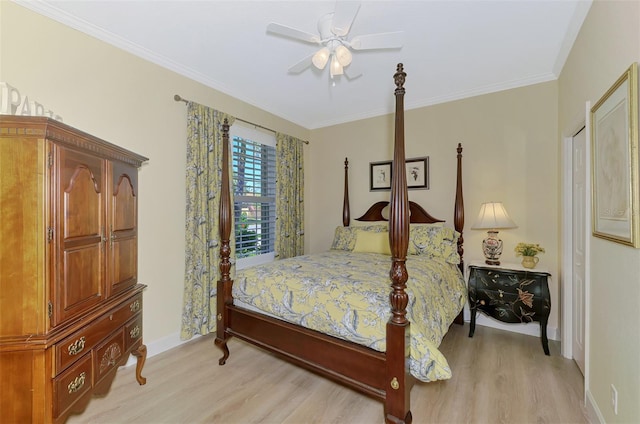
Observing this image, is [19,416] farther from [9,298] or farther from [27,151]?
[27,151]

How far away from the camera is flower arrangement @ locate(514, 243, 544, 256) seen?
2.89 metres

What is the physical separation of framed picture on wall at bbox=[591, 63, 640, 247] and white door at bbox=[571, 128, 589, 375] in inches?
24.1

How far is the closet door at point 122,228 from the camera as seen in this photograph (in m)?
1.76

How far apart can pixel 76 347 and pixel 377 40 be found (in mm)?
2572

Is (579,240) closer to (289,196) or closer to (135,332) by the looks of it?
(289,196)

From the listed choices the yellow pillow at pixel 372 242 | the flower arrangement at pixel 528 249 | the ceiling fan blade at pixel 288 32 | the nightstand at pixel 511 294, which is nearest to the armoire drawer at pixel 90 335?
the ceiling fan blade at pixel 288 32

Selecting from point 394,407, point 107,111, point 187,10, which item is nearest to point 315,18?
point 187,10

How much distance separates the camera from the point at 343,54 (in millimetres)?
2109

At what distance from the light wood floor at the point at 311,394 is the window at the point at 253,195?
1.35 metres

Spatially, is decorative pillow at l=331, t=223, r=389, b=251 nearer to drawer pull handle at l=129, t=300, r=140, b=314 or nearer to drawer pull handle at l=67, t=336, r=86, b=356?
drawer pull handle at l=129, t=300, r=140, b=314

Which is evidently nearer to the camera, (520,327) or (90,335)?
(90,335)

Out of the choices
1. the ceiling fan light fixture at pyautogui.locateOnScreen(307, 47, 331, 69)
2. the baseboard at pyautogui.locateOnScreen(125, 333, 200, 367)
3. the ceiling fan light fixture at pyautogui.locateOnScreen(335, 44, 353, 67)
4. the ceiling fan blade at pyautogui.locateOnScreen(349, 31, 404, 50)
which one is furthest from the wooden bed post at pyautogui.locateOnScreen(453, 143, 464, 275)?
the baseboard at pyautogui.locateOnScreen(125, 333, 200, 367)

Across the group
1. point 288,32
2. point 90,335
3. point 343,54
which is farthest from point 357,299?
point 288,32

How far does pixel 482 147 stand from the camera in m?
3.33
